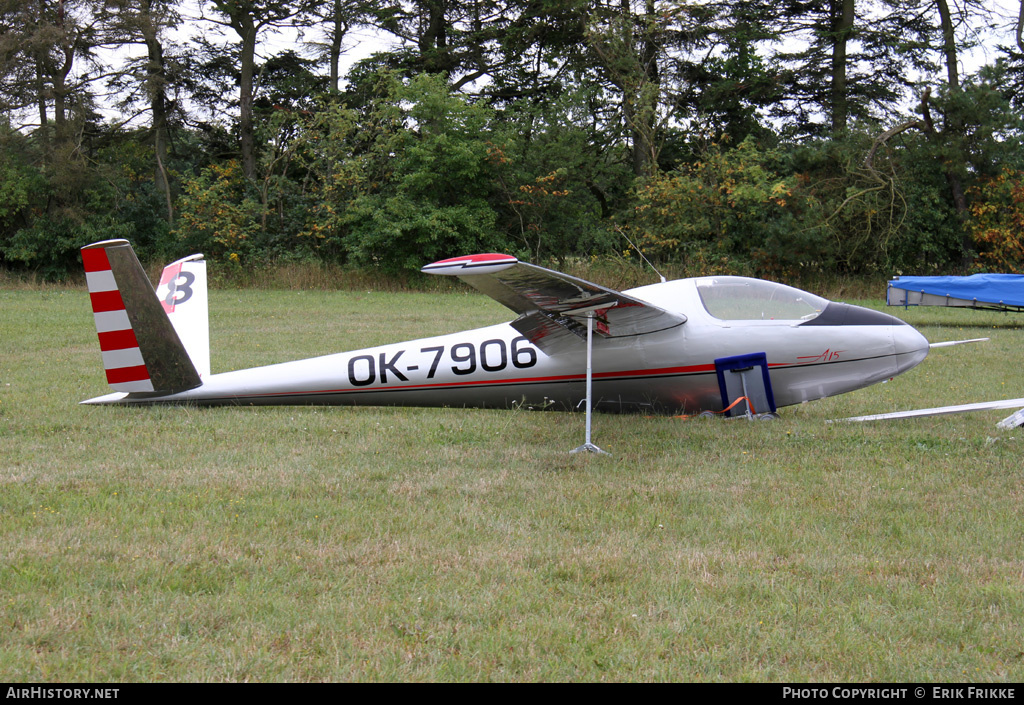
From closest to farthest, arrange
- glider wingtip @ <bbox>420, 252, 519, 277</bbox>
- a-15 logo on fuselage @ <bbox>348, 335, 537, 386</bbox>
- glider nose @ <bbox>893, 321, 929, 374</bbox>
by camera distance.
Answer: glider wingtip @ <bbox>420, 252, 519, 277</bbox> < glider nose @ <bbox>893, 321, 929, 374</bbox> < a-15 logo on fuselage @ <bbox>348, 335, 537, 386</bbox>

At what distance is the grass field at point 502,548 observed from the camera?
10.9 feet

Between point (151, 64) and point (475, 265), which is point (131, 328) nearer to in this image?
point (475, 265)

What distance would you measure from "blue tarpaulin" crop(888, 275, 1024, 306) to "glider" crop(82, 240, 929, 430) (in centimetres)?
1289

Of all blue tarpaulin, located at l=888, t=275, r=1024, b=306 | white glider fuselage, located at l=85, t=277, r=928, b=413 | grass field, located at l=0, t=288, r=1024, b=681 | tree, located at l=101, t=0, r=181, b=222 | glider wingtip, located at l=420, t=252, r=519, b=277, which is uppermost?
tree, located at l=101, t=0, r=181, b=222

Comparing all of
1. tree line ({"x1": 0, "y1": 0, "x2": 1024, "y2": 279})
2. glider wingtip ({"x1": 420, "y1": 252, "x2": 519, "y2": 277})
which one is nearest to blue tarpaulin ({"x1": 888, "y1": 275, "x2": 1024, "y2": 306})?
tree line ({"x1": 0, "y1": 0, "x2": 1024, "y2": 279})

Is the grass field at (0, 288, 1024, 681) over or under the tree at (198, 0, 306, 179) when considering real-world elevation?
under

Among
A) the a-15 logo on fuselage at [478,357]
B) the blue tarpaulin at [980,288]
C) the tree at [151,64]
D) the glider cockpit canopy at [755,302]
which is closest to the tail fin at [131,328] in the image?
the a-15 logo on fuselage at [478,357]

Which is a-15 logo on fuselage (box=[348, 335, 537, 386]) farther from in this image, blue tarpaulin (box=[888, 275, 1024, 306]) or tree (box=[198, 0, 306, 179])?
tree (box=[198, 0, 306, 179])

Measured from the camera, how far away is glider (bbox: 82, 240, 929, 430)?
7934mm

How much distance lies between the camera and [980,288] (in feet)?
63.4

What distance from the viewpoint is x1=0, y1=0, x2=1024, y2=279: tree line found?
27391mm

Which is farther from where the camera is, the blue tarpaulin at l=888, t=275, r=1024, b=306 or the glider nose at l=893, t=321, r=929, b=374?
the blue tarpaulin at l=888, t=275, r=1024, b=306

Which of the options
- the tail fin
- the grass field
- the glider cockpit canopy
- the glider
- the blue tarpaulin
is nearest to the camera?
the grass field
